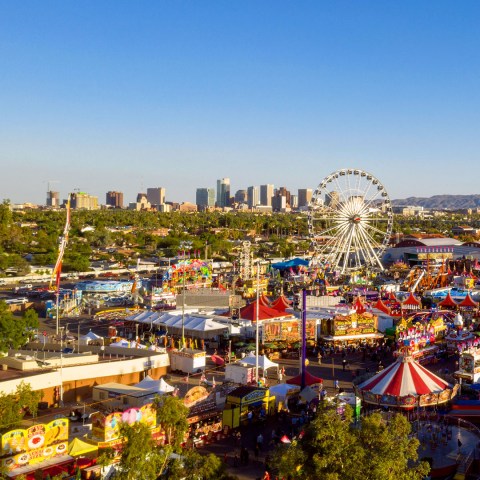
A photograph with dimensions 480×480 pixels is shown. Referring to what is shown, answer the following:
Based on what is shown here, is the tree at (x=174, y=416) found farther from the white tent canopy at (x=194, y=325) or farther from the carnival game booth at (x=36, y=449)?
the white tent canopy at (x=194, y=325)

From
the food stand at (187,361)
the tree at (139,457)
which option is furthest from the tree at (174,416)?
the food stand at (187,361)

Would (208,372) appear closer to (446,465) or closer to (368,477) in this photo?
(446,465)

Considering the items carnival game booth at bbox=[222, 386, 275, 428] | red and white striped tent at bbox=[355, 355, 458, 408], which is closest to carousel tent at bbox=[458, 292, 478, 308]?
red and white striped tent at bbox=[355, 355, 458, 408]

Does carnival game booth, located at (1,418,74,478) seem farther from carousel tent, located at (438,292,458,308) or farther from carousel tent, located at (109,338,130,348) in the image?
carousel tent, located at (438,292,458,308)

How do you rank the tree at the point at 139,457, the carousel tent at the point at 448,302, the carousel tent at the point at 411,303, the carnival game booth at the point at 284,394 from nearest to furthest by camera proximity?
the tree at the point at 139,457, the carnival game booth at the point at 284,394, the carousel tent at the point at 411,303, the carousel tent at the point at 448,302

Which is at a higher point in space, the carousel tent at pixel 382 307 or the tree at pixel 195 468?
the tree at pixel 195 468

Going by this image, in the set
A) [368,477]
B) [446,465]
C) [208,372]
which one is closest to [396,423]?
[368,477]
